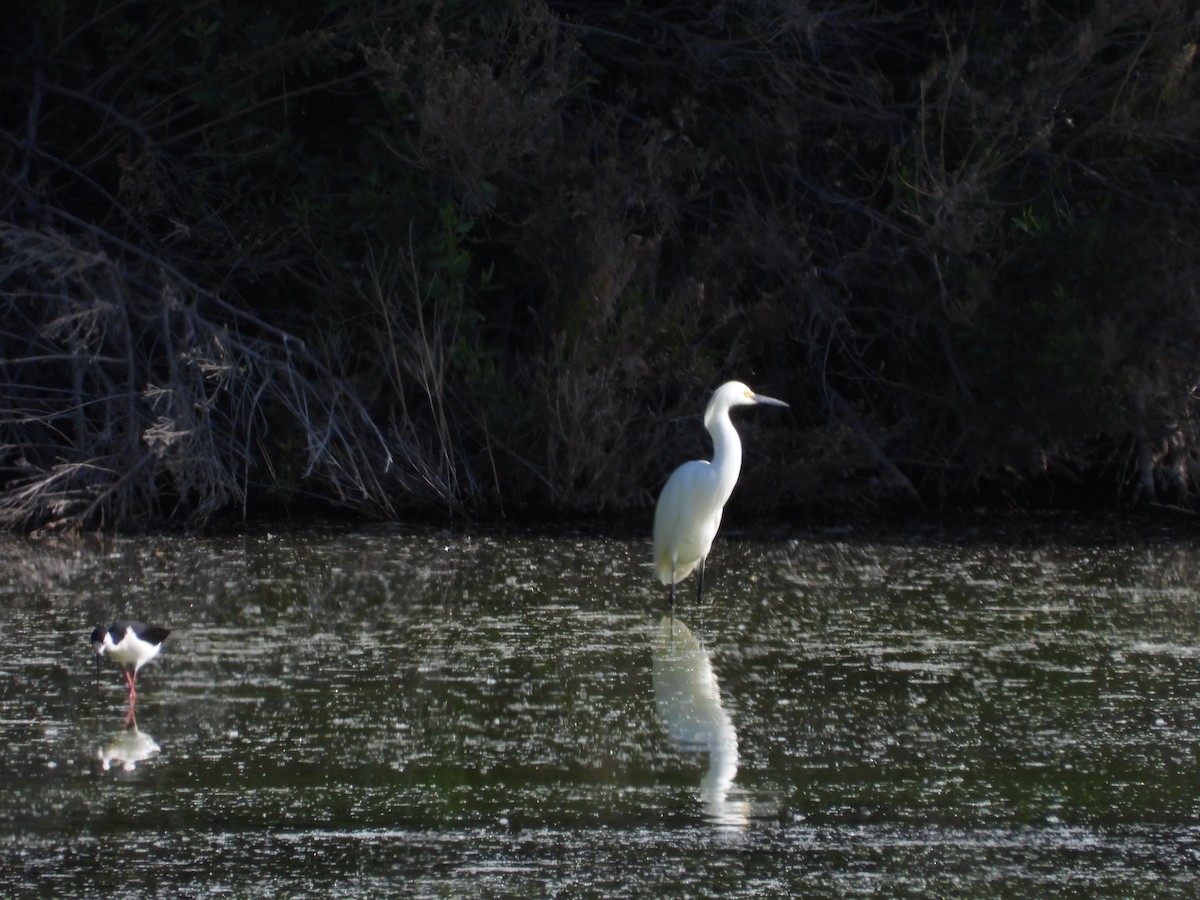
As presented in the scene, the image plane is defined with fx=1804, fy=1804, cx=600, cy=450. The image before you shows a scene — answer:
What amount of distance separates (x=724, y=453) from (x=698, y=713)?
2.76m

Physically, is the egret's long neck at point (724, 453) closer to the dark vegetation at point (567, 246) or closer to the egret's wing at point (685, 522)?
the egret's wing at point (685, 522)

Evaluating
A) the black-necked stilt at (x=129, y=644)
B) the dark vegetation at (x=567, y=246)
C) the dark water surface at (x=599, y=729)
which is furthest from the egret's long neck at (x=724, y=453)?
the black-necked stilt at (x=129, y=644)

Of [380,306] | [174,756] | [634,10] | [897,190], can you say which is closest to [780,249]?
[897,190]

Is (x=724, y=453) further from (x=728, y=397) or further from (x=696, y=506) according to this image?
(x=728, y=397)

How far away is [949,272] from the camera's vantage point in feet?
35.3

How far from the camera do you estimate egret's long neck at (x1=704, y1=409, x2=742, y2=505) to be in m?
8.43

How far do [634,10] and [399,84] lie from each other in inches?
73.9

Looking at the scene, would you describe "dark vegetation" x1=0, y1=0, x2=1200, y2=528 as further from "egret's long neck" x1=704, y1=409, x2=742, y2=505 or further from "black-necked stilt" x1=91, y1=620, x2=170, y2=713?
"black-necked stilt" x1=91, y1=620, x2=170, y2=713

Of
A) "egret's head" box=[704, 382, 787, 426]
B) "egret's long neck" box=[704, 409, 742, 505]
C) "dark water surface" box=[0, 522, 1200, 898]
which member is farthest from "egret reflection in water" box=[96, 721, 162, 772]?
"egret's head" box=[704, 382, 787, 426]

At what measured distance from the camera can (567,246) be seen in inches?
426

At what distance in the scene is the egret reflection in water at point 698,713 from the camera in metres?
4.82

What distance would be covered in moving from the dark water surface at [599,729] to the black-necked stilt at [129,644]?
0.11 metres

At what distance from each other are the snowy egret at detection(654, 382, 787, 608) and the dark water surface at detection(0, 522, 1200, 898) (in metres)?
0.17

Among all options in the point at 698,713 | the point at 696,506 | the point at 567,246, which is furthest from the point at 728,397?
the point at 698,713
